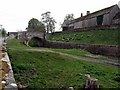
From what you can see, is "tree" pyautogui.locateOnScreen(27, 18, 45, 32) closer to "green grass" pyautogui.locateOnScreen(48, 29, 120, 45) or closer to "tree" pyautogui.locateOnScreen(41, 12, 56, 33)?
"tree" pyautogui.locateOnScreen(41, 12, 56, 33)

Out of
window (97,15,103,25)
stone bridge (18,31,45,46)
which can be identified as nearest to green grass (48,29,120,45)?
window (97,15,103,25)

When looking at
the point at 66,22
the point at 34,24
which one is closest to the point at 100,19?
the point at 66,22

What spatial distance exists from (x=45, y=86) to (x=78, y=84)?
2.12 m

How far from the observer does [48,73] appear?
58.7ft

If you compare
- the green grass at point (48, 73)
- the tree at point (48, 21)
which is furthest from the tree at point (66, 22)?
the green grass at point (48, 73)

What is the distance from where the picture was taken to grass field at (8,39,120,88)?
15.8m

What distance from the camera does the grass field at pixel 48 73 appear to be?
51.9 ft

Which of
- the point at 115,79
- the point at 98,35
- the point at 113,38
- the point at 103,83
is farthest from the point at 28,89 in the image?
the point at 98,35

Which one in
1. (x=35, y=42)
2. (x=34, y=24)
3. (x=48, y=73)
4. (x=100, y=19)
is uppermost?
(x=34, y=24)

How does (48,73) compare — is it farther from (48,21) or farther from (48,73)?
(48,21)

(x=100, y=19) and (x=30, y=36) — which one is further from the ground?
(x=100, y=19)

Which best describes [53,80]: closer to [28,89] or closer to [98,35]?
[28,89]

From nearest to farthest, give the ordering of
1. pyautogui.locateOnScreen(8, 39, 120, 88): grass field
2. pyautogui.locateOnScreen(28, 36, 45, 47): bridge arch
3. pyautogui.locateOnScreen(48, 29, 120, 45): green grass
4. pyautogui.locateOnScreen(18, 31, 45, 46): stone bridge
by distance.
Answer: pyautogui.locateOnScreen(8, 39, 120, 88): grass field < pyautogui.locateOnScreen(48, 29, 120, 45): green grass < pyautogui.locateOnScreen(18, 31, 45, 46): stone bridge < pyautogui.locateOnScreen(28, 36, 45, 47): bridge arch

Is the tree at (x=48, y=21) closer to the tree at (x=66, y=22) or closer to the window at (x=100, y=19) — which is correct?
the tree at (x=66, y=22)
